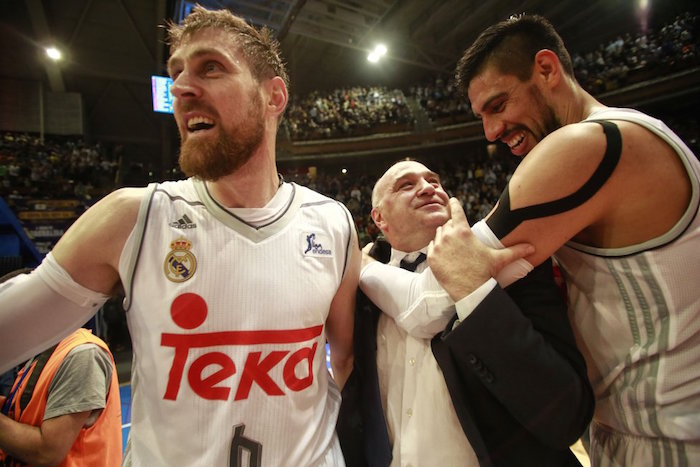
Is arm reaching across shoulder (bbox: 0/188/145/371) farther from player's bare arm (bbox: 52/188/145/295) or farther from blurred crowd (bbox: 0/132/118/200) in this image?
blurred crowd (bbox: 0/132/118/200)

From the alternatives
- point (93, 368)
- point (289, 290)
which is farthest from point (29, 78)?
point (289, 290)

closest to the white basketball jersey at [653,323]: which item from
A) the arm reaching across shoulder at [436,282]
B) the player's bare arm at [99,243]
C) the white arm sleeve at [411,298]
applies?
the arm reaching across shoulder at [436,282]

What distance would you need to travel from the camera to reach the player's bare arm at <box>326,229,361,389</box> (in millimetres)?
1574

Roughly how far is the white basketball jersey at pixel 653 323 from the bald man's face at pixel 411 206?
761 mm

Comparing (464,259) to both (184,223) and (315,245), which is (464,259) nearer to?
(315,245)

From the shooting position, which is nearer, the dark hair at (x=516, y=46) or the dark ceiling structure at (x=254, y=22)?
the dark hair at (x=516, y=46)

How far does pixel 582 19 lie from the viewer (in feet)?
48.5

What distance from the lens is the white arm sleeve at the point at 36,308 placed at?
1025 millimetres

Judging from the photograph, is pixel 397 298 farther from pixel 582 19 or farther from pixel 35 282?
pixel 582 19

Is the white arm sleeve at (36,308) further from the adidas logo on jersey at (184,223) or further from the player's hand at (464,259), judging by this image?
the player's hand at (464,259)

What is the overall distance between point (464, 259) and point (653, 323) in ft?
2.00

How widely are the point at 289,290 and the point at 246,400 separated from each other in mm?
384

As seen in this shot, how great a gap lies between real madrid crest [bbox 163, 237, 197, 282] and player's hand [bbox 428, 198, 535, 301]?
2.71ft

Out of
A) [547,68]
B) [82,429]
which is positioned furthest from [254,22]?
[82,429]
